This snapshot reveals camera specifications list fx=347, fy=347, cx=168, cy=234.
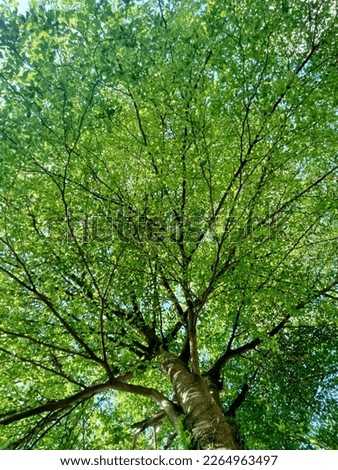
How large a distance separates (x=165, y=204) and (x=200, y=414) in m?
2.97

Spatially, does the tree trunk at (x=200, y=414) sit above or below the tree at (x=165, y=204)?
below

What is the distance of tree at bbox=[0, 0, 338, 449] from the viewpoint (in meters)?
3.69

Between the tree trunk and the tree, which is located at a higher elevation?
the tree

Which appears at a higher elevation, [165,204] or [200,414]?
[165,204]

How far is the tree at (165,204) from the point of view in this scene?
3.69 m

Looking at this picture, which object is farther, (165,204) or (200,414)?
(165,204)

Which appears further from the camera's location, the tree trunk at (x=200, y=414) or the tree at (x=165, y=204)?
the tree at (x=165, y=204)

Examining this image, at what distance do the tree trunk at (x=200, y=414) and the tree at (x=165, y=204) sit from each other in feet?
0.08

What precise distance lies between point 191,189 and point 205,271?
4.30 ft

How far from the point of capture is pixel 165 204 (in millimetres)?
5457

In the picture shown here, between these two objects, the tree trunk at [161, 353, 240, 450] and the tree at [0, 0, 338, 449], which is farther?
the tree at [0, 0, 338, 449]

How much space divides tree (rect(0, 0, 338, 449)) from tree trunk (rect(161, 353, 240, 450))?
24mm

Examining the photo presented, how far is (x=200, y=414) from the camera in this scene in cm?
396
